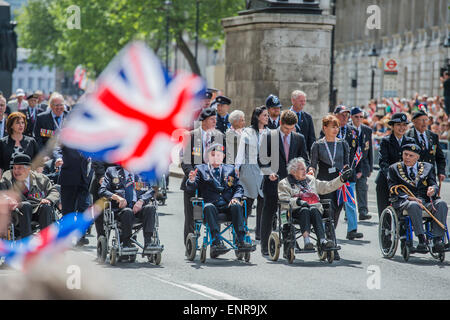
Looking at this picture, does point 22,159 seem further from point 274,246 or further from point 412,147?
point 412,147

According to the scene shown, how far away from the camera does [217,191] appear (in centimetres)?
1187

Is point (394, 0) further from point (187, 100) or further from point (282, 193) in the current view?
point (187, 100)

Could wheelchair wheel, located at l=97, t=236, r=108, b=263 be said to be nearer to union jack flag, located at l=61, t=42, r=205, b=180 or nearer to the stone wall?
union jack flag, located at l=61, t=42, r=205, b=180

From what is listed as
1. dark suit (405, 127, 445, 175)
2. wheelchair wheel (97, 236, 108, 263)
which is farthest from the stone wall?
wheelchair wheel (97, 236, 108, 263)

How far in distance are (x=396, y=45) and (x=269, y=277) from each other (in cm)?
4971

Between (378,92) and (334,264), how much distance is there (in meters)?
48.9

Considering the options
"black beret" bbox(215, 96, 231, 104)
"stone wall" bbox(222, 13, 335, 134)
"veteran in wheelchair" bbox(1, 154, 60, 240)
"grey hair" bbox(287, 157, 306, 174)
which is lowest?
"veteran in wheelchair" bbox(1, 154, 60, 240)

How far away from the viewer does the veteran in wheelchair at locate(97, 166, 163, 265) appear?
37.0 feet

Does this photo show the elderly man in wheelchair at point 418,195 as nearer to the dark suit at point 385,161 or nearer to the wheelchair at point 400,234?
the wheelchair at point 400,234

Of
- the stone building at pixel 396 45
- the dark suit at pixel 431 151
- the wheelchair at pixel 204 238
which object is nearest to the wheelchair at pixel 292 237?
the wheelchair at pixel 204 238

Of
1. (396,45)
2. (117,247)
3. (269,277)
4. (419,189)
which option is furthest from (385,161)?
(396,45)

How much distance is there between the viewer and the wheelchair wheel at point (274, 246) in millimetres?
11734

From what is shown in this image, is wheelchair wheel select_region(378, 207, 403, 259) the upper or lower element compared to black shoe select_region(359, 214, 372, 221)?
upper

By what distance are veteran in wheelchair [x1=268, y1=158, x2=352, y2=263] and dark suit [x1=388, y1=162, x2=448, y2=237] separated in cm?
64
